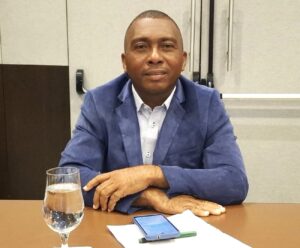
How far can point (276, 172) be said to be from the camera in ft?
8.98

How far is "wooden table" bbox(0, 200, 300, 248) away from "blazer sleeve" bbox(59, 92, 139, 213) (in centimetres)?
17

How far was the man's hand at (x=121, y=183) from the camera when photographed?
1.18 m

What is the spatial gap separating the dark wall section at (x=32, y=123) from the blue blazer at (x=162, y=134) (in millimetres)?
1232

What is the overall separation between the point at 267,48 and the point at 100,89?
4.72 feet

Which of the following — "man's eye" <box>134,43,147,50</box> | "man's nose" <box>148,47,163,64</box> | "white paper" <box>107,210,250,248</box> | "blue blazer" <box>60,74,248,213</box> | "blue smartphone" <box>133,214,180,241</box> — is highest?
"man's eye" <box>134,43,147,50</box>

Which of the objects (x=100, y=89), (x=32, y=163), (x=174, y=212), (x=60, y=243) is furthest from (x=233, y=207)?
(x=32, y=163)

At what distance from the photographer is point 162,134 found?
148 cm

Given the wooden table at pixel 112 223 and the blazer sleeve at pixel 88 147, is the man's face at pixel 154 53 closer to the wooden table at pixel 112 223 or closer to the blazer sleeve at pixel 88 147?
the blazer sleeve at pixel 88 147

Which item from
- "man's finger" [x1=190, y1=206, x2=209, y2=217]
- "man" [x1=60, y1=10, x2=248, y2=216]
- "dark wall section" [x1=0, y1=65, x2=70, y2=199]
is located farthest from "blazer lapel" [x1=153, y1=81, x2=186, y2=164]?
"dark wall section" [x1=0, y1=65, x2=70, y2=199]

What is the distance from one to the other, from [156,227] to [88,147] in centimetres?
54

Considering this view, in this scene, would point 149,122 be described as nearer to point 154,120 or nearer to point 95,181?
point 154,120

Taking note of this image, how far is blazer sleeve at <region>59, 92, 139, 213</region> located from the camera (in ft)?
4.35

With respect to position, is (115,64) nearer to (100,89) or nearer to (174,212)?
(100,89)

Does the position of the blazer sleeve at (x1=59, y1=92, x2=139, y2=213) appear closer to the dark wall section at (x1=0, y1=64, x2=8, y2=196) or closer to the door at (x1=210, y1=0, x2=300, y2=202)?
the door at (x1=210, y1=0, x2=300, y2=202)
